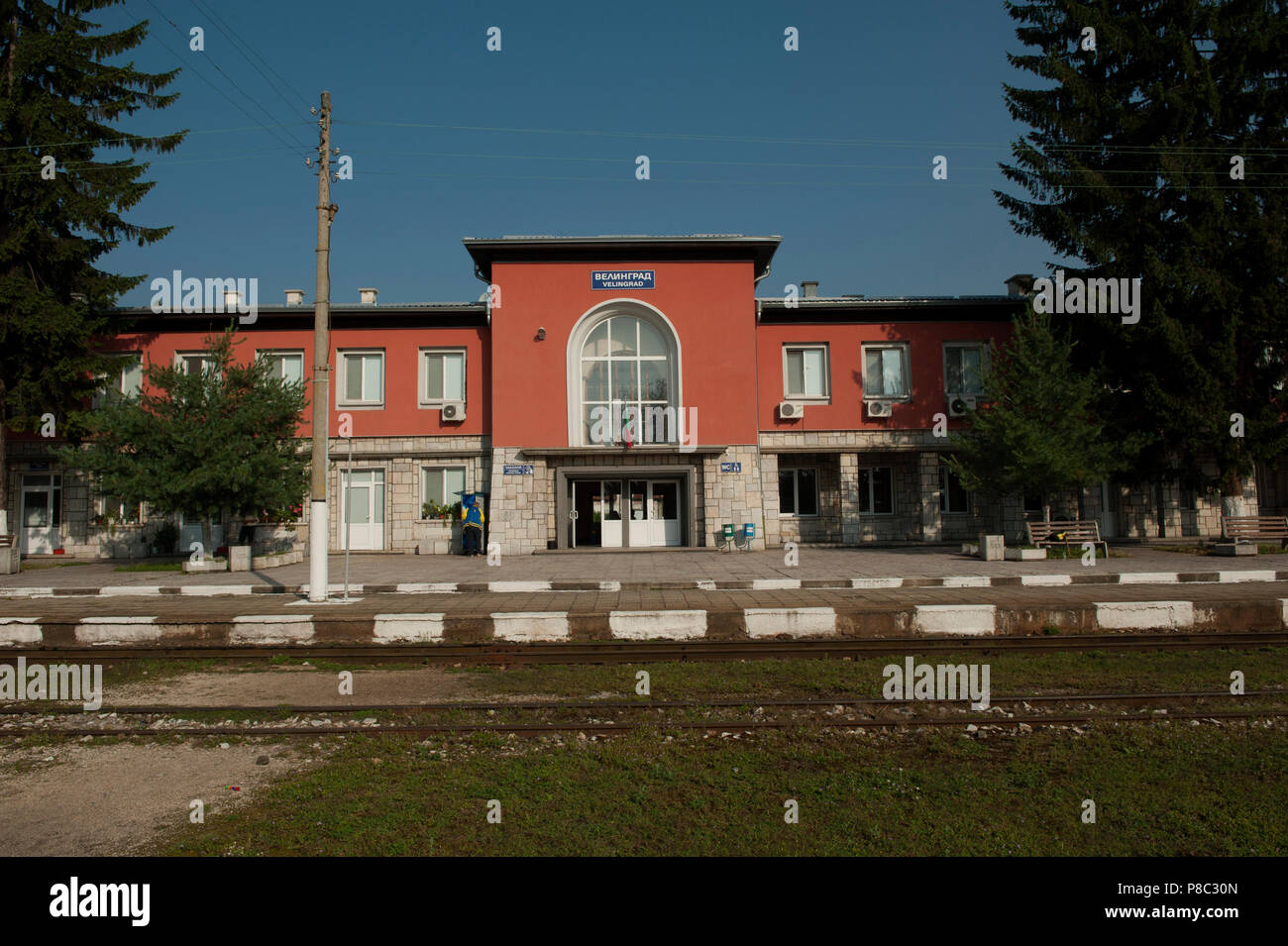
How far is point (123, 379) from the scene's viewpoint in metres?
26.0

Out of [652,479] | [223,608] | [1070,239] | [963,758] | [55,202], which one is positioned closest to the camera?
[963,758]

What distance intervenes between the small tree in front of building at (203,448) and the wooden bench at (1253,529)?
2622 centimetres

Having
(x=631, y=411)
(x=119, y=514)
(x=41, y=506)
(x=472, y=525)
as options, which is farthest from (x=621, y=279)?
(x=41, y=506)

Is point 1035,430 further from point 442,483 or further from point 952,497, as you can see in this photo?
point 442,483

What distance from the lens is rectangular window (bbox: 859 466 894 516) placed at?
2741cm

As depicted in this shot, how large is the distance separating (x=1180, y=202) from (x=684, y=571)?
62.0ft

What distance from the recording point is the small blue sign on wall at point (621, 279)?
25.0 metres

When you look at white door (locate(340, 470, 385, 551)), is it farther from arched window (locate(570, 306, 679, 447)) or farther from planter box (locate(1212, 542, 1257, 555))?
planter box (locate(1212, 542, 1257, 555))

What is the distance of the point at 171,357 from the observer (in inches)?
1021

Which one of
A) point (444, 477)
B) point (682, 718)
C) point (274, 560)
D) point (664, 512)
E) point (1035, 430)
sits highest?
point (1035, 430)

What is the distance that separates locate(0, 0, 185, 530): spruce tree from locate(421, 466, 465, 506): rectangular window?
10.5 meters
